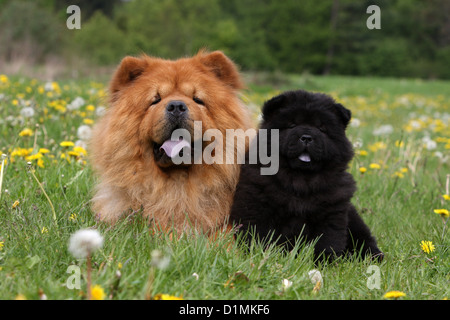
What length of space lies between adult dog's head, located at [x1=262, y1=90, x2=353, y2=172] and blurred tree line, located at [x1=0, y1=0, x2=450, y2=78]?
28380mm

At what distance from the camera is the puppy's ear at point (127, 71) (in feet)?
10.9

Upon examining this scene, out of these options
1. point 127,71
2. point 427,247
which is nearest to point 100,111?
point 127,71

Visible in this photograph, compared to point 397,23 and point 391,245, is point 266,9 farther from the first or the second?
point 391,245

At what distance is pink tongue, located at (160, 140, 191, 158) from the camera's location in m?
3.04

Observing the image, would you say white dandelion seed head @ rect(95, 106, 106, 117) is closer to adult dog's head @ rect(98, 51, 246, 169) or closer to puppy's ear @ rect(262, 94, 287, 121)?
adult dog's head @ rect(98, 51, 246, 169)

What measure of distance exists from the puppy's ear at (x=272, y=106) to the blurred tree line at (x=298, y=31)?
28.3 metres

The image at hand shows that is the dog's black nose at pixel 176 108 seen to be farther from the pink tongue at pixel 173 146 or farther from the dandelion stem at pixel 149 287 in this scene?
the dandelion stem at pixel 149 287

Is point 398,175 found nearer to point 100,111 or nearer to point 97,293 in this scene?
point 100,111

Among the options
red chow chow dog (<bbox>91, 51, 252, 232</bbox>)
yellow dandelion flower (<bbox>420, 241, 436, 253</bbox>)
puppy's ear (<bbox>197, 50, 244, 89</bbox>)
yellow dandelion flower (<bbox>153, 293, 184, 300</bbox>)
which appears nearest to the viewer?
yellow dandelion flower (<bbox>153, 293, 184, 300</bbox>)

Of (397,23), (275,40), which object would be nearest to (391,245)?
(397,23)

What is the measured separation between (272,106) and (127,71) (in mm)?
1034

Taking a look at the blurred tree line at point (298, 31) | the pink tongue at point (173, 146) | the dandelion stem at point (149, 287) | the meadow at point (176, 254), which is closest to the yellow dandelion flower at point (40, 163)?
the meadow at point (176, 254)

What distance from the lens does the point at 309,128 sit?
2.98 meters

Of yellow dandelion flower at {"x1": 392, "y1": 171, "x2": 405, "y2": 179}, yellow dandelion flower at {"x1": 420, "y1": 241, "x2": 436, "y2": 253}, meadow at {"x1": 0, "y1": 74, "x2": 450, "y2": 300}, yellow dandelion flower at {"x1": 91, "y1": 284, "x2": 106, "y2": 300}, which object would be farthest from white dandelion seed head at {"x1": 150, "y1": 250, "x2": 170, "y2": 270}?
yellow dandelion flower at {"x1": 392, "y1": 171, "x2": 405, "y2": 179}
